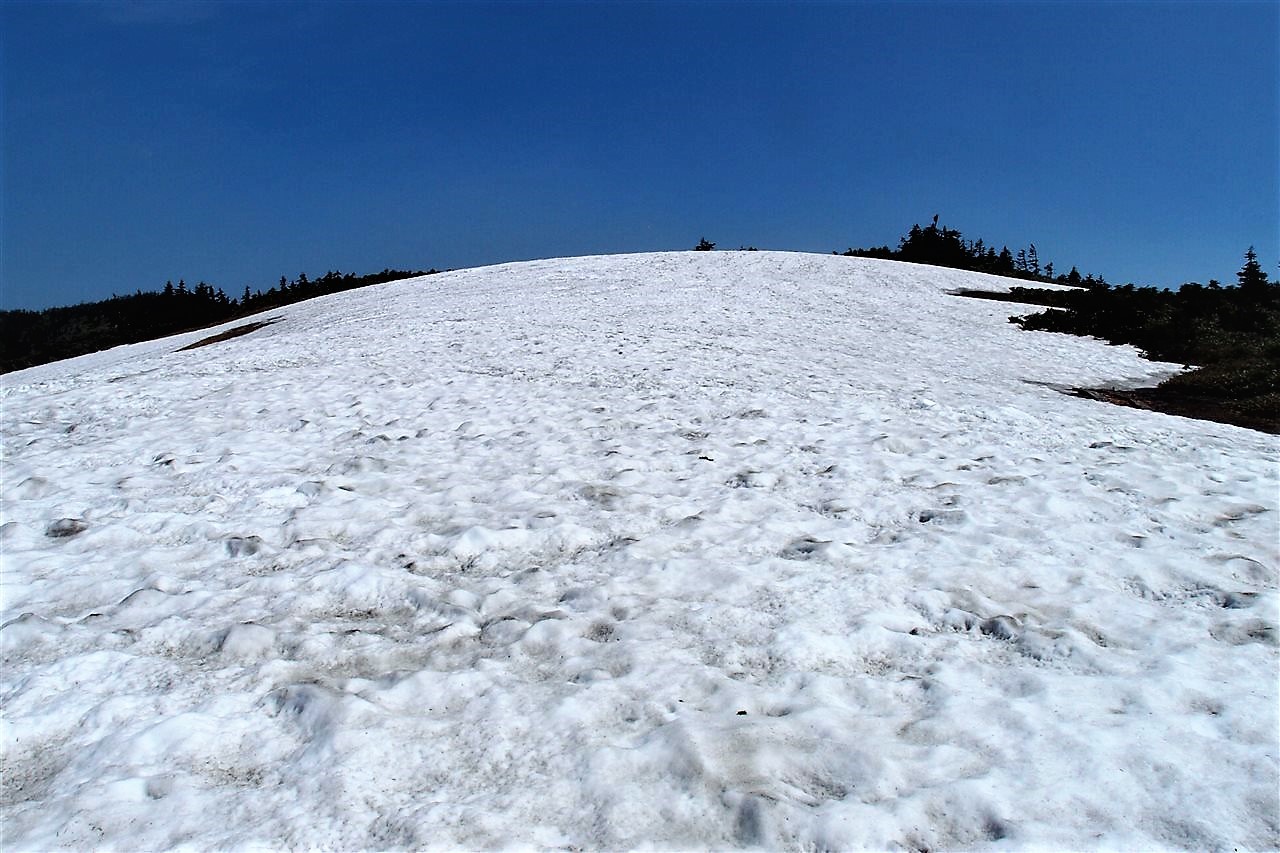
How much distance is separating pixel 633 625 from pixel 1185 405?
15.0 m

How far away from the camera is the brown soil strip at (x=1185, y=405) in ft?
44.4

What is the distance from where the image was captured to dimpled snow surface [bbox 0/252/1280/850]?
13.0 ft

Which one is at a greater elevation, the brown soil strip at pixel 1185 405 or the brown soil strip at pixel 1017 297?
the brown soil strip at pixel 1017 297

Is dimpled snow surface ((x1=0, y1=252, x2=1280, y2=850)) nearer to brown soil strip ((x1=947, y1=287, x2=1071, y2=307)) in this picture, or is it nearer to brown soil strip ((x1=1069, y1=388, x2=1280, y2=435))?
brown soil strip ((x1=1069, y1=388, x2=1280, y2=435))

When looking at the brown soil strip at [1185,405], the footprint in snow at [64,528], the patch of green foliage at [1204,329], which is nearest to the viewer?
the footprint in snow at [64,528]

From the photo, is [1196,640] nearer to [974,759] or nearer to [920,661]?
[920,661]

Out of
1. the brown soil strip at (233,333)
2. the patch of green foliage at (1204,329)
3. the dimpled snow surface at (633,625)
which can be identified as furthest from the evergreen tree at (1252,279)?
the brown soil strip at (233,333)

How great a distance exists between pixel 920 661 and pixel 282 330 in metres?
26.9

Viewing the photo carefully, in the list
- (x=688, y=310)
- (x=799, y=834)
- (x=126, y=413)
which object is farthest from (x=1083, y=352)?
(x=126, y=413)

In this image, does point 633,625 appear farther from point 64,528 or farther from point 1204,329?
point 1204,329

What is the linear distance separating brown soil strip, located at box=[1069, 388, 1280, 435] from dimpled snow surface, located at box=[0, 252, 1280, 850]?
2.06 metres

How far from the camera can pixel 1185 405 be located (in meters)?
15.5

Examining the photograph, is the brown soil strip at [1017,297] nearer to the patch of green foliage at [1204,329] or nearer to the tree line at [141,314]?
the patch of green foliage at [1204,329]

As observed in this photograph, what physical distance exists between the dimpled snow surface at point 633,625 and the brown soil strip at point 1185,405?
206 centimetres
